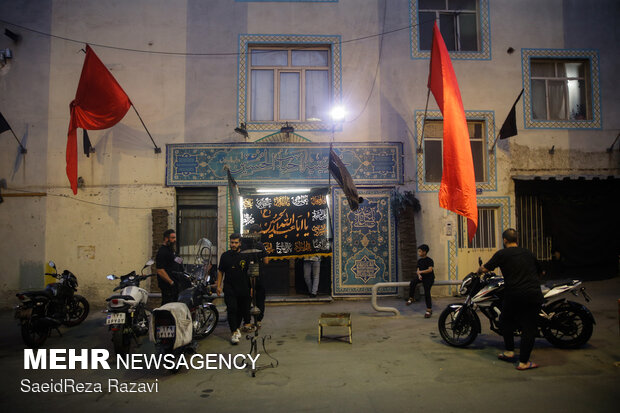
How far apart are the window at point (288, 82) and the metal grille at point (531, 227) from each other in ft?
19.4

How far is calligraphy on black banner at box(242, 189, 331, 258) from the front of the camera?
10.1 m


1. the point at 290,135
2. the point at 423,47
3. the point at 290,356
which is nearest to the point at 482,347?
the point at 290,356

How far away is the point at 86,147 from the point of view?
10.4 metres

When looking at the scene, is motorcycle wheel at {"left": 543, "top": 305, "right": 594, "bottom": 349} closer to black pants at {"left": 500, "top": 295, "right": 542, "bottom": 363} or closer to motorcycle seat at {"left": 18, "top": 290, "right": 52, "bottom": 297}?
black pants at {"left": 500, "top": 295, "right": 542, "bottom": 363}

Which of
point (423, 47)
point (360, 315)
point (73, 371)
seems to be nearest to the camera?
point (73, 371)

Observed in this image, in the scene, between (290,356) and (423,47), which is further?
(423,47)

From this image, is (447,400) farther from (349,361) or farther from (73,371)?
(73,371)

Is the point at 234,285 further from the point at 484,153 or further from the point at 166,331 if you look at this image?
the point at 484,153

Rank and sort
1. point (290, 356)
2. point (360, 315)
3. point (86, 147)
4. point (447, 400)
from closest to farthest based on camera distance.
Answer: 1. point (447, 400)
2. point (290, 356)
3. point (360, 315)
4. point (86, 147)

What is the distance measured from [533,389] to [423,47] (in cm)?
909

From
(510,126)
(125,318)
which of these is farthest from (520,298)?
(510,126)

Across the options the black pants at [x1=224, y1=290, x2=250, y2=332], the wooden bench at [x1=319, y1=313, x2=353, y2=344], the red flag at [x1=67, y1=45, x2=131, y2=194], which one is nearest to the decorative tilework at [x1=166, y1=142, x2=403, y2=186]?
the red flag at [x1=67, y1=45, x2=131, y2=194]

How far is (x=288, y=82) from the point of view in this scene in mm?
11258

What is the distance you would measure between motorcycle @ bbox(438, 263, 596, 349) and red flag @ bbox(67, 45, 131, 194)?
8370 mm
